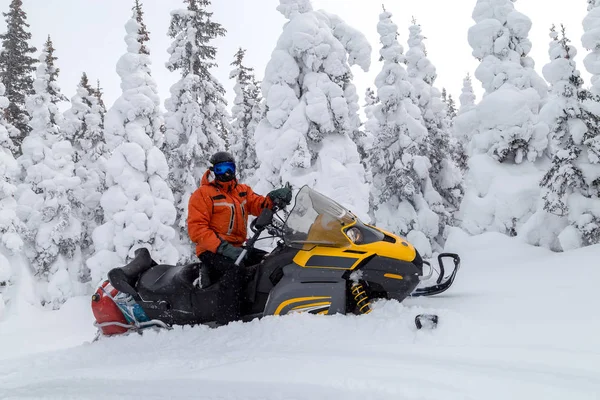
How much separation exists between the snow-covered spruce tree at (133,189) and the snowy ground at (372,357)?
11.0m

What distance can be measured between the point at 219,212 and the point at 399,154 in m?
14.3

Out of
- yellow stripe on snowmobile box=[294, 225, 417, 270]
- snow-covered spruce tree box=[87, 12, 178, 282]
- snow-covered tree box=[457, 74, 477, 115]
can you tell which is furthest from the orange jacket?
snow-covered tree box=[457, 74, 477, 115]

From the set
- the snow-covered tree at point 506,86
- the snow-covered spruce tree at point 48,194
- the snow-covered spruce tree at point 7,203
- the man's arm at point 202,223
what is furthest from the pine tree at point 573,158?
the snow-covered spruce tree at point 48,194

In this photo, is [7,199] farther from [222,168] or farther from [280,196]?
[280,196]

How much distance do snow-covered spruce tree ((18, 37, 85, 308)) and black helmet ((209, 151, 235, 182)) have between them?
17016 mm

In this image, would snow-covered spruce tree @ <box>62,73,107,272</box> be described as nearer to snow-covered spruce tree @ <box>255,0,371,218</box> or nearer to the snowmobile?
snow-covered spruce tree @ <box>255,0,371,218</box>

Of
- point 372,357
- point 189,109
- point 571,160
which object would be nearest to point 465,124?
point 571,160

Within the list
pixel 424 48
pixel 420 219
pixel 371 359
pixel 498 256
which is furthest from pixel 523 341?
pixel 424 48

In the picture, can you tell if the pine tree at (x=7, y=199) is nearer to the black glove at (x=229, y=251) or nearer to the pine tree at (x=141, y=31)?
the pine tree at (x=141, y=31)

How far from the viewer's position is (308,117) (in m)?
14.0

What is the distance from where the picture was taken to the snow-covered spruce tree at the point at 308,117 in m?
13.7

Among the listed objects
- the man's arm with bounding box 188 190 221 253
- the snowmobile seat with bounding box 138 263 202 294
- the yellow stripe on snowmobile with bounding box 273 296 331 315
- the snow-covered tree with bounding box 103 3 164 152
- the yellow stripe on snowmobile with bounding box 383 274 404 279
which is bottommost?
the yellow stripe on snowmobile with bounding box 273 296 331 315

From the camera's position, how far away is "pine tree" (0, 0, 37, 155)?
22.2 m

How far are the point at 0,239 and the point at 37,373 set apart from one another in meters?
15.2
